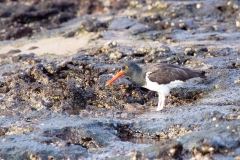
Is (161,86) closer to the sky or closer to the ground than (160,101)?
closer to the sky

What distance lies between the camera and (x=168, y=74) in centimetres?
820

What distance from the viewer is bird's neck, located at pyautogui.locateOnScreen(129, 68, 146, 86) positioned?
8253 mm

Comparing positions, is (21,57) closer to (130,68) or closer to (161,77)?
(130,68)

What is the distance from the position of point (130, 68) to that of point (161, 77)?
1.84 feet

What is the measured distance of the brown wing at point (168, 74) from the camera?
8.16 m

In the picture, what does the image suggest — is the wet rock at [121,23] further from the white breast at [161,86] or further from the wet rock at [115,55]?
the white breast at [161,86]

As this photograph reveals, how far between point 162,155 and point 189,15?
8.12m

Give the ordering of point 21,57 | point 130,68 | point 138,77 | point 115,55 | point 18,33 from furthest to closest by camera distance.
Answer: point 18,33 → point 21,57 → point 115,55 → point 130,68 → point 138,77

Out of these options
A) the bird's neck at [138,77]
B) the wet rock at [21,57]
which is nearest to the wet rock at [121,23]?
the wet rock at [21,57]

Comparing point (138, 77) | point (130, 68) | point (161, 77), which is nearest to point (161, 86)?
point (161, 77)

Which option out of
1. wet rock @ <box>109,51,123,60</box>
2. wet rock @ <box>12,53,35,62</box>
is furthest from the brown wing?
wet rock @ <box>12,53,35,62</box>

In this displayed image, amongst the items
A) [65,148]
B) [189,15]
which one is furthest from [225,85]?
[189,15]

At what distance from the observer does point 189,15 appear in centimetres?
1348

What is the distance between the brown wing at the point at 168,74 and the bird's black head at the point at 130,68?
9.3 inches
